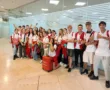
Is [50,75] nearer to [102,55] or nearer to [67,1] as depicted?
[102,55]

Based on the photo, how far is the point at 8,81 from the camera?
356 cm

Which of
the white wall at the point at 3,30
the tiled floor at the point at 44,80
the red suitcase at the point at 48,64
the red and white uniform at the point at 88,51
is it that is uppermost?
the white wall at the point at 3,30

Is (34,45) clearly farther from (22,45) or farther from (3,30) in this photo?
(3,30)

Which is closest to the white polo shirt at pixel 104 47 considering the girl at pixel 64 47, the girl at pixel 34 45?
the girl at pixel 64 47

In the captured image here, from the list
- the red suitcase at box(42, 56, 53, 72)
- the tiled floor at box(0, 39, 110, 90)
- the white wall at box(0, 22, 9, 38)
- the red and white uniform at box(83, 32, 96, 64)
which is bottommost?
the tiled floor at box(0, 39, 110, 90)

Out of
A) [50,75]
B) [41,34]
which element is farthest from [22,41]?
[50,75]

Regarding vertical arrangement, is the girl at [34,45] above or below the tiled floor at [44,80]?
above

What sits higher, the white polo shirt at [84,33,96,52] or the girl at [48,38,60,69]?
the white polo shirt at [84,33,96,52]

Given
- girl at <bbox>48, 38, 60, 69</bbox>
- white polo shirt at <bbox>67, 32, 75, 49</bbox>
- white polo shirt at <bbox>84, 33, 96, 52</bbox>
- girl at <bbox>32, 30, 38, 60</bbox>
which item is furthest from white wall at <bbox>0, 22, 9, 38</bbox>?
white polo shirt at <bbox>84, 33, 96, 52</bbox>

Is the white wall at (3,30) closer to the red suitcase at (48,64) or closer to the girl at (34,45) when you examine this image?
the girl at (34,45)

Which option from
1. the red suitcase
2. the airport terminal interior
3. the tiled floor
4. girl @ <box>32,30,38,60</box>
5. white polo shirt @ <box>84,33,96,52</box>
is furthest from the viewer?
girl @ <box>32,30,38,60</box>

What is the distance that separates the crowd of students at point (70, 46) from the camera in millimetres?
3359

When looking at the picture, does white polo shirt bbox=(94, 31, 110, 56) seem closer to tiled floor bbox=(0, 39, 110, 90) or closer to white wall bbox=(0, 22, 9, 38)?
tiled floor bbox=(0, 39, 110, 90)

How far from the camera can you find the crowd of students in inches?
132
